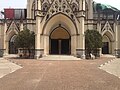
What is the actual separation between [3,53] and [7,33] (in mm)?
4064

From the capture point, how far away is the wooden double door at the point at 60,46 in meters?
51.0

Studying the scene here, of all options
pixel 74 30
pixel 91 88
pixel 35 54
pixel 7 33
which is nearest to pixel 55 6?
pixel 74 30

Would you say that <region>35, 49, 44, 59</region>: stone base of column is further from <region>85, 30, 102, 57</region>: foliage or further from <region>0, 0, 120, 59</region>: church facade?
<region>85, 30, 102, 57</region>: foliage

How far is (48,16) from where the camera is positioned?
44969 millimetres

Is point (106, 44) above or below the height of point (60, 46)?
above

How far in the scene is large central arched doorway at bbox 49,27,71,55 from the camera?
50.9m

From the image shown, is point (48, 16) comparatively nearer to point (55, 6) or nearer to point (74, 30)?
point (55, 6)

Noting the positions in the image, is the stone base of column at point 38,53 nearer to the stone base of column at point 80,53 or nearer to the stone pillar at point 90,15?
the stone base of column at point 80,53

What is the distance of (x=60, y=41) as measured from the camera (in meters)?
51.5

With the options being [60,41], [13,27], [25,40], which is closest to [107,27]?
[60,41]

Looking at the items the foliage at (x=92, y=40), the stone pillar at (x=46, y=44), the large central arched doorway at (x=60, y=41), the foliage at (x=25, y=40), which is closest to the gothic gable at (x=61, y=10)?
the stone pillar at (x=46, y=44)

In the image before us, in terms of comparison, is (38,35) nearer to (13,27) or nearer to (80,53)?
(80,53)

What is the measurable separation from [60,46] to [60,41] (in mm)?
953

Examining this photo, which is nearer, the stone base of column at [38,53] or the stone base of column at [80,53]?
the stone base of column at [80,53]
